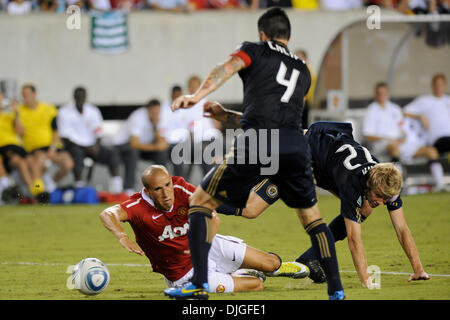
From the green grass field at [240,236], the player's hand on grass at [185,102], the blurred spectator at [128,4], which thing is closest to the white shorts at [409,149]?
the green grass field at [240,236]

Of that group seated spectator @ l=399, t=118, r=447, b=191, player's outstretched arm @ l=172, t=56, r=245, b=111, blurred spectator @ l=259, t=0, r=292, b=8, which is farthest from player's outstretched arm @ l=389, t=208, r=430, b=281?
blurred spectator @ l=259, t=0, r=292, b=8

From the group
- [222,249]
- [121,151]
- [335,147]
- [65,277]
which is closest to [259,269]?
[222,249]

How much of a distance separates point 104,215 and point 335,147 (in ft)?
7.61

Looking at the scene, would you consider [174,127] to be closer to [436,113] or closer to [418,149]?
[418,149]

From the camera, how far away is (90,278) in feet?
25.2

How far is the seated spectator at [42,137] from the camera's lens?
56.1ft

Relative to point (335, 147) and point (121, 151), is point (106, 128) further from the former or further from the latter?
point (335, 147)

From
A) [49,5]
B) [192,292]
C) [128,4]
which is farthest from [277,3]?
[192,292]

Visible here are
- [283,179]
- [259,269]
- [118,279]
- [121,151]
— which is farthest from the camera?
[121,151]

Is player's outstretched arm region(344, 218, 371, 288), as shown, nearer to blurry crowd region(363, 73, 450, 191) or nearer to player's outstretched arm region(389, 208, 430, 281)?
player's outstretched arm region(389, 208, 430, 281)

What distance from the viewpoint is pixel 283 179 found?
6965mm

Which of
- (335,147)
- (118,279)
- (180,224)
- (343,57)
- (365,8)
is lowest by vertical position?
(118,279)

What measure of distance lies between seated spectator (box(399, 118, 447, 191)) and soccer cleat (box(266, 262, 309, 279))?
9.41m

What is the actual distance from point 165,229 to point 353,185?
1.68m
